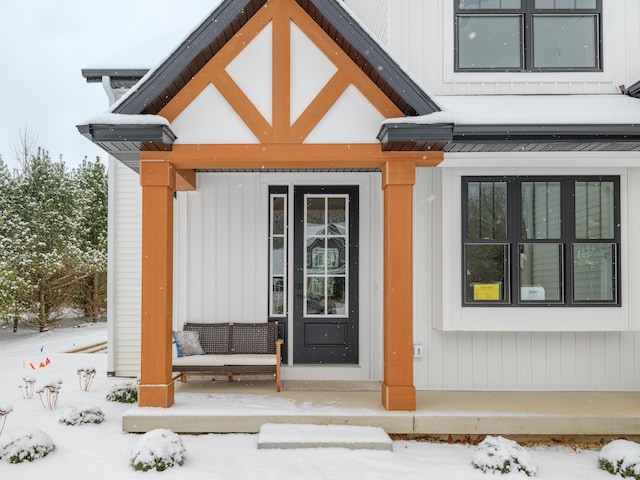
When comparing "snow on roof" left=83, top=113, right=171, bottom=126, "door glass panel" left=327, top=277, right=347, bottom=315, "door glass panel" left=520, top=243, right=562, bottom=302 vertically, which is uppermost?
"snow on roof" left=83, top=113, right=171, bottom=126

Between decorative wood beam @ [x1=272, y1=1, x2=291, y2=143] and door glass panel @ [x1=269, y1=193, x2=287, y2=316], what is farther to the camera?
door glass panel @ [x1=269, y1=193, x2=287, y2=316]

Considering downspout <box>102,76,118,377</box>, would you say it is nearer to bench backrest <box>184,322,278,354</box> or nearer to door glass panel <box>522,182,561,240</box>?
bench backrest <box>184,322,278,354</box>

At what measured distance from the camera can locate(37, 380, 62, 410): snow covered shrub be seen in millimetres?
6754

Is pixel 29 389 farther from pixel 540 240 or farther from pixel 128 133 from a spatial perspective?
pixel 540 240

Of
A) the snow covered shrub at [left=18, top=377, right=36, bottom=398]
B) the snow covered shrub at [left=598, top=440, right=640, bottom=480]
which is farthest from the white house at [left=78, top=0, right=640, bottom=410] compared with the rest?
the snow covered shrub at [left=598, top=440, right=640, bottom=480]

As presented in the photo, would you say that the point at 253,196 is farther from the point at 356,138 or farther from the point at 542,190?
the point at 542,190

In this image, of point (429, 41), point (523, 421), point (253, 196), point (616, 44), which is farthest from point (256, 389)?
point (616, 44)

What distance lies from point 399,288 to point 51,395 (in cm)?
481

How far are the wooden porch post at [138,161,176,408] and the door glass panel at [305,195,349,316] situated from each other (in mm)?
2440

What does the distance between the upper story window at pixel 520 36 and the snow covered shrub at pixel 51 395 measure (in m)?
6.50

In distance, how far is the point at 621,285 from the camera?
6.81 metres

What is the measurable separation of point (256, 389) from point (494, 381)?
307cm

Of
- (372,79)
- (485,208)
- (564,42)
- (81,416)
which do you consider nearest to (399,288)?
(485,208)

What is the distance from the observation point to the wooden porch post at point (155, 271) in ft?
19.9
